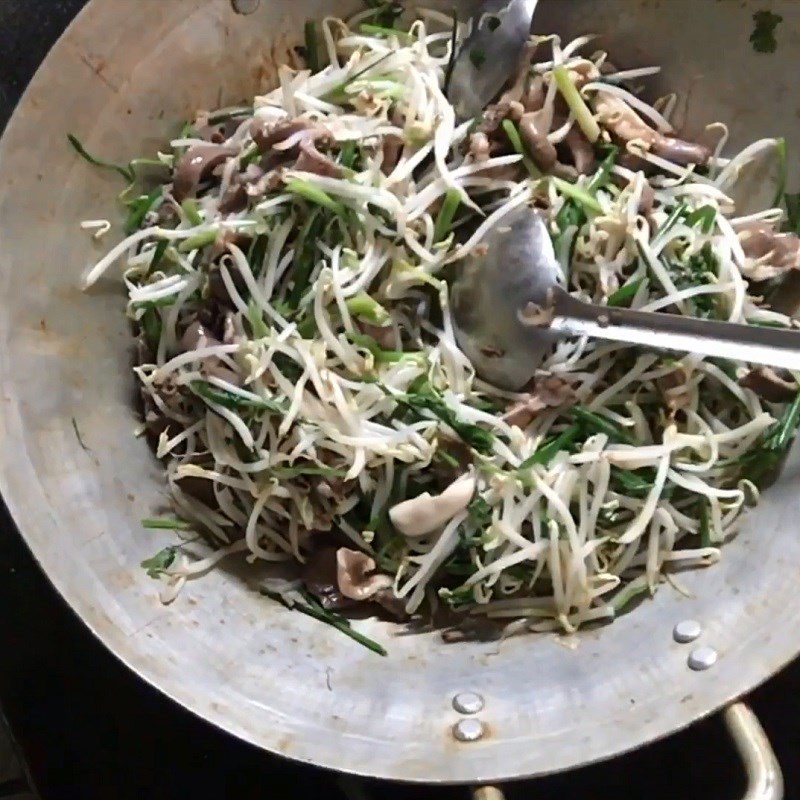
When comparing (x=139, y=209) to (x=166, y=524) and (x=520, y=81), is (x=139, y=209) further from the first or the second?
(x=520, y=81)

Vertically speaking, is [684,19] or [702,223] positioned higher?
[684,19]

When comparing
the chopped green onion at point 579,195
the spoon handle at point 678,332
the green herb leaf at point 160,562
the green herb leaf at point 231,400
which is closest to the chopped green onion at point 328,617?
the green herb leaf at point 160,562

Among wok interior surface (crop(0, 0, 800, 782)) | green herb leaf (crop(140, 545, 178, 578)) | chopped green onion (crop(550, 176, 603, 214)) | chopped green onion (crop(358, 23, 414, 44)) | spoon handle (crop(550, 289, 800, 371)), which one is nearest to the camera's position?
wok interior surface (crop(0, 0, 800, 782))

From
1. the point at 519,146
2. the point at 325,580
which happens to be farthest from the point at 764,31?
the point at 325,580

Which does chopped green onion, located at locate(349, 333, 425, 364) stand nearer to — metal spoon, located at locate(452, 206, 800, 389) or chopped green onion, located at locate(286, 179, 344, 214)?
metal spoon, located at locate(452, 206, 800, 389)

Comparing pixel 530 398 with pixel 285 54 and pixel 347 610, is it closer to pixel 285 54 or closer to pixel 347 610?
pixel 347 610

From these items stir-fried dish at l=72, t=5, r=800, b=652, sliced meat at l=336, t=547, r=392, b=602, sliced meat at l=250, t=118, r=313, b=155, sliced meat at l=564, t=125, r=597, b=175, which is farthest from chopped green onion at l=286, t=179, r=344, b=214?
sliced meat at l=336, t=547, r=392, b=602

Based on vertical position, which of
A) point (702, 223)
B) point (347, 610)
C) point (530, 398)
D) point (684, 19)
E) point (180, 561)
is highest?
point (684, 19)

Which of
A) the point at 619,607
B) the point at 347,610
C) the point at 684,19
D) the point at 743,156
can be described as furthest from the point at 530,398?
the point at 684,19
